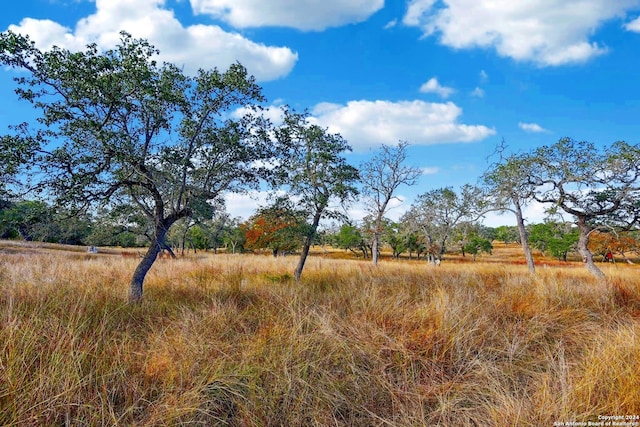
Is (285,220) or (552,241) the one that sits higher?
(285,220)

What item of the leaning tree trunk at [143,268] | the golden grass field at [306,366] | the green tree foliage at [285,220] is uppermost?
the green tree foliage at [285,220]

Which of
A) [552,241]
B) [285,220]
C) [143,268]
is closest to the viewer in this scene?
[143,268]

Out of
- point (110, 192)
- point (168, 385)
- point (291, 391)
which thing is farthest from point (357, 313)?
point (110, 192)

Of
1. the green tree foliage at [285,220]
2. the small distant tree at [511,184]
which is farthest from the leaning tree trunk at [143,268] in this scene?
the small distant tree at [511,184]

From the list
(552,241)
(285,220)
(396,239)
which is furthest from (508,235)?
(285,220)

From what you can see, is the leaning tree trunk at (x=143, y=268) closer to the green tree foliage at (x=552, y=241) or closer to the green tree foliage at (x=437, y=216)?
the green tree foliage at (x=437, y=216)

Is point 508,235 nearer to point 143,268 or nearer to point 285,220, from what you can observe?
point 285,220

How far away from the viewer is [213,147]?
7316 mm

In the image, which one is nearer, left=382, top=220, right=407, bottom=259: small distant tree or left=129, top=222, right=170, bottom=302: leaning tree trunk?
left=129, top=222, right=170, bottom=302: leaning tree trunk

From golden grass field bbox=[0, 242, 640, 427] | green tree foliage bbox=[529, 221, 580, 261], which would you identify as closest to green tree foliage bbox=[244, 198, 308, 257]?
golden grass field bbox=[0, 242, 640, 427]

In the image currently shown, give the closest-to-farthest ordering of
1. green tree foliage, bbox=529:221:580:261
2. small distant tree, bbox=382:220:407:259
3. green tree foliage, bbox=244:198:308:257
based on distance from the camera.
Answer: green tree foliage, bbox=244:198:308:257 → small distant tree, bbox=382:220:407:259 → green tree foliage, bbox=529:221:580:261

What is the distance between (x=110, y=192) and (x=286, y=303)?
14.2ft

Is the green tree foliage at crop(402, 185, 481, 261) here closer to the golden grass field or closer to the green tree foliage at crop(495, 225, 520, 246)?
the green tree foliage at crop(495, 225, 520, 246)

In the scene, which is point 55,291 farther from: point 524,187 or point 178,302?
point 524,187
